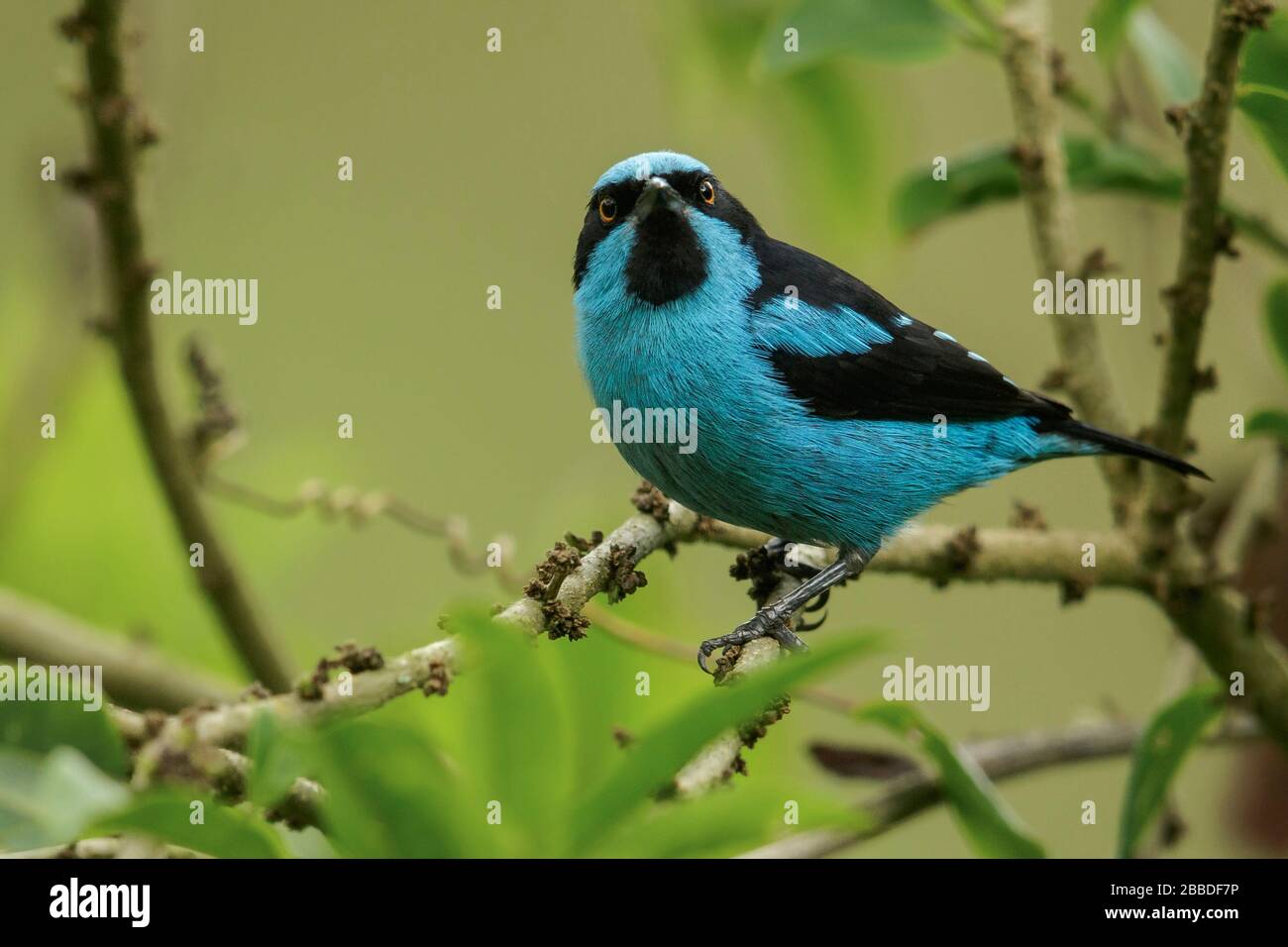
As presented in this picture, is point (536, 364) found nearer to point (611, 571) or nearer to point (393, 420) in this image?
point (393, 420)

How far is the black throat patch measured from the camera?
11.9ft

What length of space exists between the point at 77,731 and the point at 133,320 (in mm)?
1632

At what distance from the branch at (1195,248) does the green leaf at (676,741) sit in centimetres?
204

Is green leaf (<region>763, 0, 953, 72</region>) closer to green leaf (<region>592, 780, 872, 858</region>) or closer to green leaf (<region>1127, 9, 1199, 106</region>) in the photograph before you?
green leaf (<region>1127, 9, 1199, 106</region>)

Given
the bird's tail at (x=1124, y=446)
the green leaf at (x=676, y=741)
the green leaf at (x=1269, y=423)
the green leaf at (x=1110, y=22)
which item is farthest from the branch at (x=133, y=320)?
the green leaf at (x=1269, y=423)

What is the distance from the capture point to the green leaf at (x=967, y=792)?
269 centimetres

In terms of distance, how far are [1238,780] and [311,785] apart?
11.4 ft

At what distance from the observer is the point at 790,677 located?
134cm

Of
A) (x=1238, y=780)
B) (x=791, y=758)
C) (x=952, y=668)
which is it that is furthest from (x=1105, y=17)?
(x=1238, y=780)

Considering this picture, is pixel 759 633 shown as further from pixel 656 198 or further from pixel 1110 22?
pixel 1110 22

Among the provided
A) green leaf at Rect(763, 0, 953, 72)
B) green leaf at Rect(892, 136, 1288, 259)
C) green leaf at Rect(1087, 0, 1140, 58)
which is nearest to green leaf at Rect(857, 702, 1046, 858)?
green leaf at Rect(763, 0, 953, 72)

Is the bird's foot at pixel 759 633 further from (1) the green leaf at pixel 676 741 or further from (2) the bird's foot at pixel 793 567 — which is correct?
(1) the green leaf at pixel 676 741

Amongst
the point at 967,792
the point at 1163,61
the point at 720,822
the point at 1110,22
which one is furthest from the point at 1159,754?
the point at 1163,61

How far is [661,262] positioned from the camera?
12.0 ft
